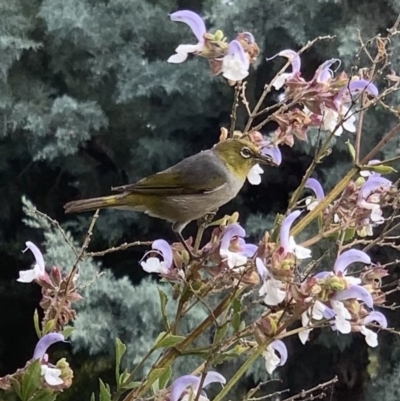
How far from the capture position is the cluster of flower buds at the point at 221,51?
1.36 ft

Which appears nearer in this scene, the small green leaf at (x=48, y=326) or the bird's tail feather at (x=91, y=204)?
the small green leaf at (x=48, y=326)

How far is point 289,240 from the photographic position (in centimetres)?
39

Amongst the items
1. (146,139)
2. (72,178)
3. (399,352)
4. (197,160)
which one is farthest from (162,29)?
(197,160)

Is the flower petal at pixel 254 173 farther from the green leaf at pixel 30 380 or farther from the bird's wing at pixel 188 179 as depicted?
the green leaf at pixel 30 380

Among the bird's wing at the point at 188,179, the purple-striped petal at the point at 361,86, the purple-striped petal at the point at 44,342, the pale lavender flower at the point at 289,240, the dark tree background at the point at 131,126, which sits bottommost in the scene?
the dark tree background at the point at 131,126

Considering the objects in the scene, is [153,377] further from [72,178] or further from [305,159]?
[72,178]

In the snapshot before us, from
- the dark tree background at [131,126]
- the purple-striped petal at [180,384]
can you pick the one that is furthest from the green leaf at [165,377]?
the dark tree background at [131,126]

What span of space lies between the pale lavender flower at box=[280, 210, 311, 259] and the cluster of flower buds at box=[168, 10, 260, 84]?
0.27 ft

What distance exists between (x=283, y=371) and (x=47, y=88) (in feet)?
2.28

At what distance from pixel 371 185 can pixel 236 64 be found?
11cm

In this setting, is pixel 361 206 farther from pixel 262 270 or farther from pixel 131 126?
pixel 131 126

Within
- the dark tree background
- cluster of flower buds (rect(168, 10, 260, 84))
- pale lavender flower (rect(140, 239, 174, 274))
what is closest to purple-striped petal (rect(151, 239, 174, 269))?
pale lavender flower (rect(140, 239, 174, 274))

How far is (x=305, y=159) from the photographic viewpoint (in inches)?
53.5

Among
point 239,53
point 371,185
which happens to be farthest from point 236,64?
point 371,185
